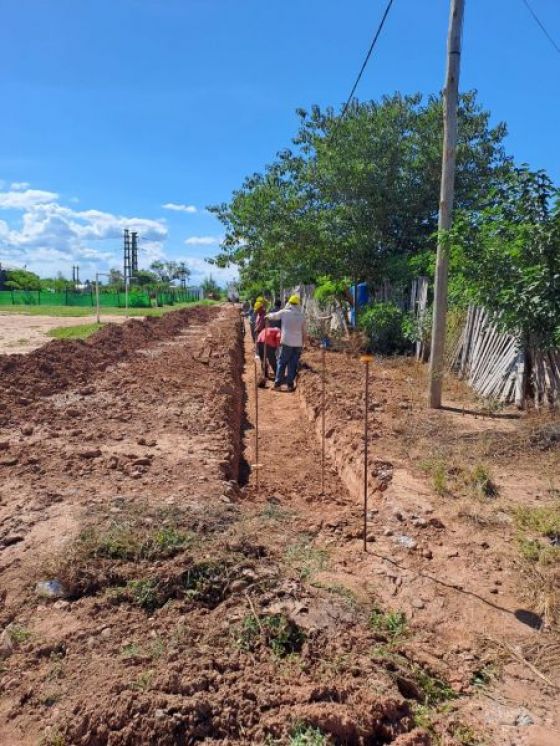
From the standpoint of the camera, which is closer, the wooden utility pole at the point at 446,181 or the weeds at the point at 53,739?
the weeds at the point at 53,739

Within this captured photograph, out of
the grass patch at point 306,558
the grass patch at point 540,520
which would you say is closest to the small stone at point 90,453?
the grass patch at point 306,558

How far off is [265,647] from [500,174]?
14.0 meters

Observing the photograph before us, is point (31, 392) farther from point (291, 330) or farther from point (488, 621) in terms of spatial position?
point (488, 621)

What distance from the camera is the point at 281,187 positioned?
1642 cm

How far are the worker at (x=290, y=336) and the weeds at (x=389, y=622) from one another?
740 centimetres

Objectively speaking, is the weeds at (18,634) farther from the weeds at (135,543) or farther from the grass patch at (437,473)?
the grass patch at (437,473)

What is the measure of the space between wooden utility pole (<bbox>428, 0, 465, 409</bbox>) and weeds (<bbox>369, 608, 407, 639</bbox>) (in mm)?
5000

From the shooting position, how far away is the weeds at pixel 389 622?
303 centimetres

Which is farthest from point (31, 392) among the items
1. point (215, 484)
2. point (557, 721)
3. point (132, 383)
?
point (557, 721)

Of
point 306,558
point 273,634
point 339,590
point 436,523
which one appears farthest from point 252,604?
point 436,523

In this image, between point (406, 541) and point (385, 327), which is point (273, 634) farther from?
point (385, 327)

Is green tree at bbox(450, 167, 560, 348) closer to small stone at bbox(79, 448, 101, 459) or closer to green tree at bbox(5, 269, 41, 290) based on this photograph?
small stone at bbox(79, 448, 101, 459)

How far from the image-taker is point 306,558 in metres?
3.70

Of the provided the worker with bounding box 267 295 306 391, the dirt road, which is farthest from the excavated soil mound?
the worker with bounding box 267 295 306 391
